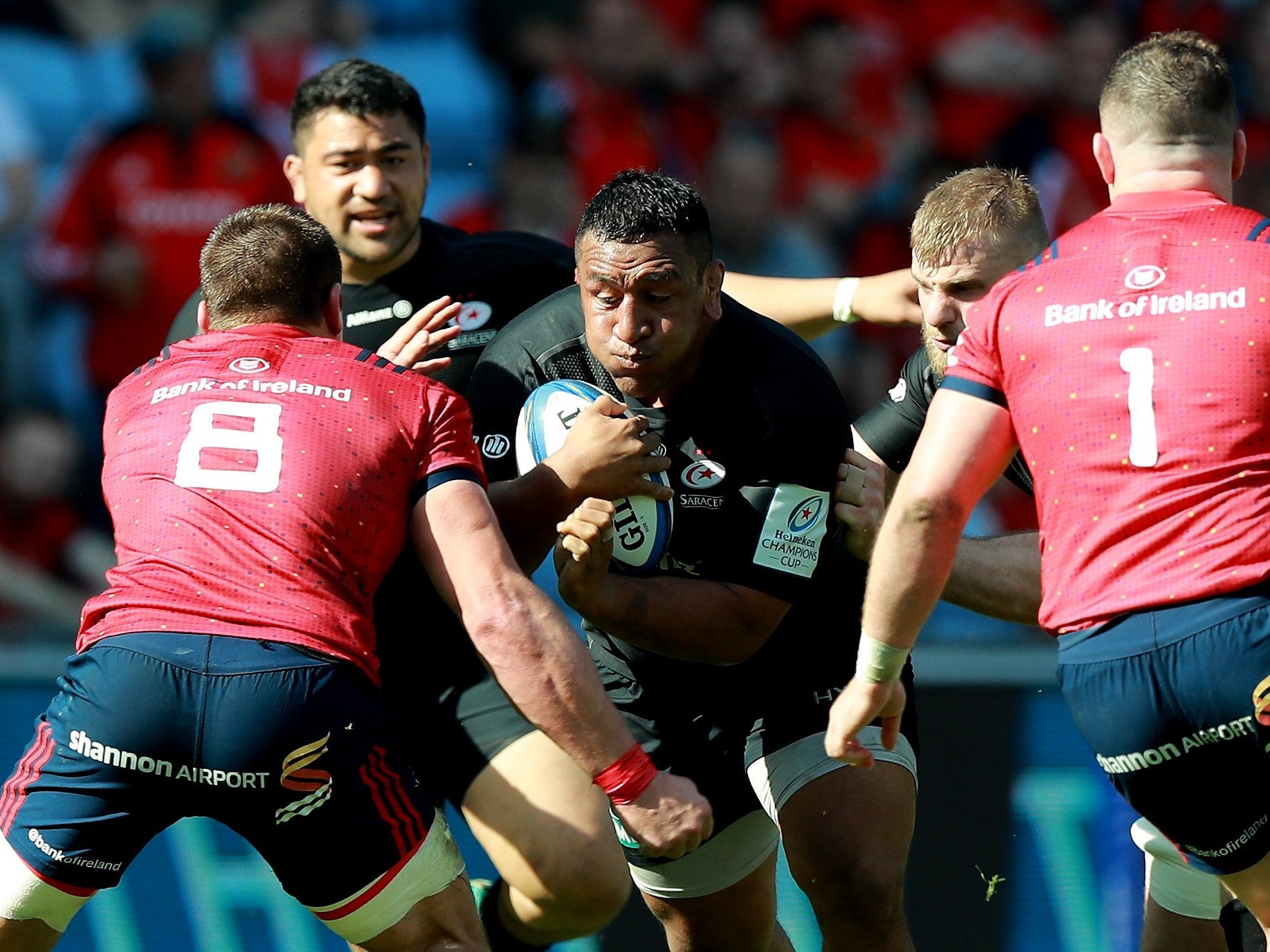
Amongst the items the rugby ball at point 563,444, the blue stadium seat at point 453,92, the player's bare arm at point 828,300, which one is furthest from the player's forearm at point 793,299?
the blue stadium seat at point 453,92

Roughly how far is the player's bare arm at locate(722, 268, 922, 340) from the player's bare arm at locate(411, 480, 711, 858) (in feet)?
6.29

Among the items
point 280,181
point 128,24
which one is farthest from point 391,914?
point 128,24

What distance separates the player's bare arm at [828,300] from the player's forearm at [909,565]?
1.60m

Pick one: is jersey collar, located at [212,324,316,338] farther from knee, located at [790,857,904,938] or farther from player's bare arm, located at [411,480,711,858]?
knee, located at [790,857,904,938]

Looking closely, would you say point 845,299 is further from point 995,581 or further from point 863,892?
point 863,892

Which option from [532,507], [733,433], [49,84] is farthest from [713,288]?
[49,84]

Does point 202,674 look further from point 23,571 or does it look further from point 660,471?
point 23,571

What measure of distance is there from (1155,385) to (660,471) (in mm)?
1310

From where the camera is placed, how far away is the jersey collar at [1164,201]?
3.80 meters

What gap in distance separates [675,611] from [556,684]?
643 mm

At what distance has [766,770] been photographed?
185 inches

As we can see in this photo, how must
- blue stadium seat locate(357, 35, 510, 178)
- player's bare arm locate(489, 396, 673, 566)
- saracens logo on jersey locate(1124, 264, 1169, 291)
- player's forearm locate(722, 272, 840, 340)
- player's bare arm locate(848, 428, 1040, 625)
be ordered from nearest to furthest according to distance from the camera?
saracens logo on jersey locate(1124, 264, 1169, 291) → player's bare arm locate(489, 396, 673, 566) → player's bare arm locate(848, 428, 1040, 625) → player's forearm locate(722, 272, 840, 340) → blue stadium seat locate(357, 35, 510, 178)

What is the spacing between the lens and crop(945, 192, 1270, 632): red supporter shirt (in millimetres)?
3561

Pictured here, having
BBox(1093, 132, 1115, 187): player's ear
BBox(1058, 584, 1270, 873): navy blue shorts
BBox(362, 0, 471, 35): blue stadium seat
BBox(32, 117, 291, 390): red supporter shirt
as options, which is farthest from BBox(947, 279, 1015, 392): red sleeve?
BBox(362, 0, 471, 35): blue stadium seat
